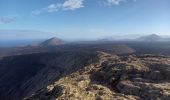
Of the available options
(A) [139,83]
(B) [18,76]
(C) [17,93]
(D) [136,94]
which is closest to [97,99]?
(D) [136,94]

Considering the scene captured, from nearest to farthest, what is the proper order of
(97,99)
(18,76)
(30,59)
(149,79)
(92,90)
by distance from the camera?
(97,99)
(92,90)
(149,79)
(18,76)
(30,59)

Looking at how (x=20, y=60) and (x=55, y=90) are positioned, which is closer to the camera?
(x=55, y=90)

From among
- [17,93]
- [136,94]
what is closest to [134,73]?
[136,94]

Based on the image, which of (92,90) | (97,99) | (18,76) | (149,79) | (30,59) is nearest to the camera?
(97,99)

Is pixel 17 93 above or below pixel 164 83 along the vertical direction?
below

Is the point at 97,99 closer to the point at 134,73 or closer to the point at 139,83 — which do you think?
the point at 139,83

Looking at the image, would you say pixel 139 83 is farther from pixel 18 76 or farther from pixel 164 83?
pixel 18 76
